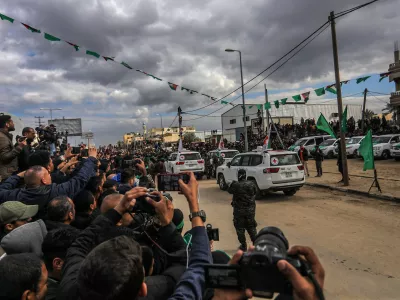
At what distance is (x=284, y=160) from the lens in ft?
33.2

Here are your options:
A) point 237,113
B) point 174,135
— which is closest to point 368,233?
point 237,113

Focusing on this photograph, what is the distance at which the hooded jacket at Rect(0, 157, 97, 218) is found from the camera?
3096mm

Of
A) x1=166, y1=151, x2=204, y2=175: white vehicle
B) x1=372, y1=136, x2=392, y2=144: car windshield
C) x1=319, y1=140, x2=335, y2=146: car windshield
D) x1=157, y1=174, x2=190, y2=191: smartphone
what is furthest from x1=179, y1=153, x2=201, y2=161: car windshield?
x1=157, y1=174, x2=190, y2=191: smartphone

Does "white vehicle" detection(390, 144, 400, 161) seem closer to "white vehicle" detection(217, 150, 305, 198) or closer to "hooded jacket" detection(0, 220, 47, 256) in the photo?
"white vehicle" detection(217, 150, 305, 198)

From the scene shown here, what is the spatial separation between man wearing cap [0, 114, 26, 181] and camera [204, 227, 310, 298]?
154 inches

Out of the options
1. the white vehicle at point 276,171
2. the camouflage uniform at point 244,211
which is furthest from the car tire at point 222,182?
the camouflage uniform at point 244,211

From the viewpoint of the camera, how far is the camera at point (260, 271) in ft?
3.71

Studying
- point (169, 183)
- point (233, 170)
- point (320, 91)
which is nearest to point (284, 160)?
point (233, 170)

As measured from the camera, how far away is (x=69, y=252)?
1896 mm

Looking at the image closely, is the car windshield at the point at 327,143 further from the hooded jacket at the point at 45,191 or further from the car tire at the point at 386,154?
the hooded jacket at the point at 45,191

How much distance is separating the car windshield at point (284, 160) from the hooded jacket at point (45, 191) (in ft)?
24.3

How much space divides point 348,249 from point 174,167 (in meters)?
11.4

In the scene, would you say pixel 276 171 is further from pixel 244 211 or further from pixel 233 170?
pixel 244 211

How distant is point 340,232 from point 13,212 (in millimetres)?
5928
